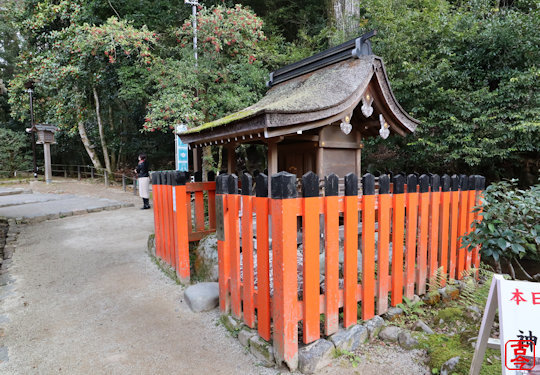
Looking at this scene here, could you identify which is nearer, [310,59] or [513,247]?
[513,247]

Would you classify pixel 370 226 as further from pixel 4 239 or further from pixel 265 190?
pixel 4 239

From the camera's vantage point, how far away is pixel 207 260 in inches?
171

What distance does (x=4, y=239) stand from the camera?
6875 mm

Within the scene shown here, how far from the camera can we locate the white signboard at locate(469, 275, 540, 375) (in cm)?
164

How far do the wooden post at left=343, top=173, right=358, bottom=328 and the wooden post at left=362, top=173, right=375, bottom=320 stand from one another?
0.45 ft

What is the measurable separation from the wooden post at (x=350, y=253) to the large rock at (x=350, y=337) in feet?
0.20

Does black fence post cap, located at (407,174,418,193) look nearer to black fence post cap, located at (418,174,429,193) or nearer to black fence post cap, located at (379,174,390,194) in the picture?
black fence post cap, located at (418,174,429,193)

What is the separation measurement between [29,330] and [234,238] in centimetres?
246

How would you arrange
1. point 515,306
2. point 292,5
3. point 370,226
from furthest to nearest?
point 292,5 → point 370,226 → point 515,306

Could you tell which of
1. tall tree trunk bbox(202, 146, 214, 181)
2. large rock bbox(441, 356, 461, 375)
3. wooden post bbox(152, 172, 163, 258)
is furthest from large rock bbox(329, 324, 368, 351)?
tall tree trunk bbox(202, 146, 214, 181)

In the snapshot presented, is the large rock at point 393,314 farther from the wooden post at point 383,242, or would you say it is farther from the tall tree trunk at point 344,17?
the tall tree trunk at point 344,17

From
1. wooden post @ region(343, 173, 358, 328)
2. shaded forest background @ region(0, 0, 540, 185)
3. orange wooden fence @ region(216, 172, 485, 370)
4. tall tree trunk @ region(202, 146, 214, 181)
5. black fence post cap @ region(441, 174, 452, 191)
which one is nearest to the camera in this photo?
orange wooden fence @ region(216, 172, 485, 370)

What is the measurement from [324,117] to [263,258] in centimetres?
→ 251

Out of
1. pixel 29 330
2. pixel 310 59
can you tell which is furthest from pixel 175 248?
pixel 310 59
